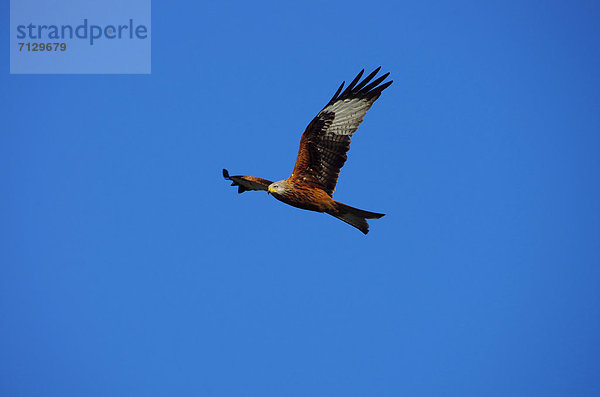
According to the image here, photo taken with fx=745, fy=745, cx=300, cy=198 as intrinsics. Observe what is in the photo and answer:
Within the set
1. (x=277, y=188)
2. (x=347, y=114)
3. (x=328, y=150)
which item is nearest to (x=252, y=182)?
(x=277, y=188)

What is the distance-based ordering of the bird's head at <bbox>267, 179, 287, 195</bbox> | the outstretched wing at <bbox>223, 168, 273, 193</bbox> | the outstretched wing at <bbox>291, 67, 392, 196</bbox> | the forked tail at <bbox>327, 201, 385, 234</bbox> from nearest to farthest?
the outstretched wing at <bbox>223, 168, 273, 193</bbox> → the forked tail at <bbox>327, 201, 385, 234</bbox> → the bird's head at <bbox>267, 179, 287, 195</bbox> → the outstretched wing at <bbox>291, 67, 392, 196</bbox>

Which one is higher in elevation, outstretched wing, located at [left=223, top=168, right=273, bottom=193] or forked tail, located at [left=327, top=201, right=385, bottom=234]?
outstretched wing, located at [left=223, top=168, right=273, bottom=193]

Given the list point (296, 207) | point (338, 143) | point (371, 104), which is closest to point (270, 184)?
Result: point (296, 207)

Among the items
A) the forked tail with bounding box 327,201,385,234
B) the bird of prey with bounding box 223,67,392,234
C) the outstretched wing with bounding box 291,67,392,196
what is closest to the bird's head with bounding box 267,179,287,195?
the bird of prey with bounding box 223,67,392,234

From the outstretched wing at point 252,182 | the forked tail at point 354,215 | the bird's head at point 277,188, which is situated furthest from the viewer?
the bird's head at point 277,188

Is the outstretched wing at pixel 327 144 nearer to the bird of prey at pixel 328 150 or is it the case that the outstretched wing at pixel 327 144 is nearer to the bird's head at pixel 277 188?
the bird of prey at pixel 328 150

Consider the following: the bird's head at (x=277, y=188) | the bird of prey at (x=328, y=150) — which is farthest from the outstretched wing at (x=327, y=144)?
the bird's head at (x=277, y=188)

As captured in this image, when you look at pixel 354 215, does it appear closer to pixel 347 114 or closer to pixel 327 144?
pixel 327 144

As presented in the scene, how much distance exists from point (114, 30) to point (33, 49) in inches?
61.8

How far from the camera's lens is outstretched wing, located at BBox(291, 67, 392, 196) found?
30.3ft

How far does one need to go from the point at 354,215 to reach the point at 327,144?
0.99 meters

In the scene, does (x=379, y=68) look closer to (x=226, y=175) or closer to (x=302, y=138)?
(x=302, y=138)

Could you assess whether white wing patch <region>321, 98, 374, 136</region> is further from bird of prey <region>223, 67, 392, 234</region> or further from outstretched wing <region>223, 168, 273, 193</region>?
outstretched wing <region>223, 168, 273, 193</region>

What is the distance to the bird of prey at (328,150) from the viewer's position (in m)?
8.99
